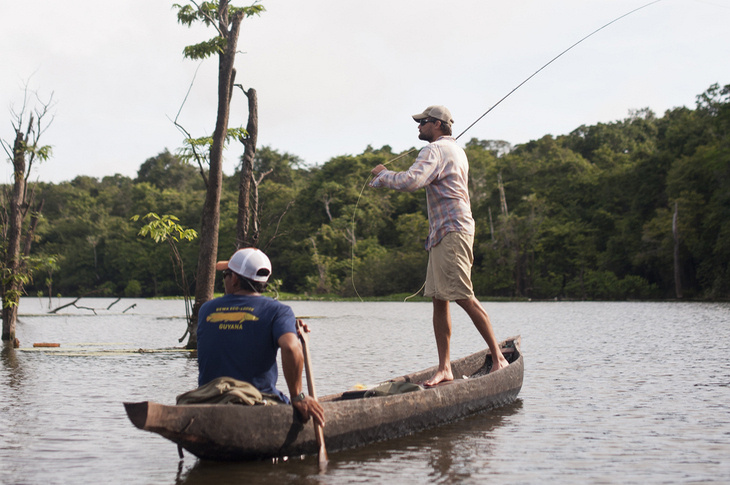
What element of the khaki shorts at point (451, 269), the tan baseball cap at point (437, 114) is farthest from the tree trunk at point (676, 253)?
the khaki shorts at point (451, 269)

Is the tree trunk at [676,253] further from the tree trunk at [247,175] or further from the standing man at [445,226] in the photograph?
the standing man at [445,226]

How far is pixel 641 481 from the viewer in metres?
5.07

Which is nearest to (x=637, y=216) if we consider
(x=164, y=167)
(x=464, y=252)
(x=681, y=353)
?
(x=681, y=353)

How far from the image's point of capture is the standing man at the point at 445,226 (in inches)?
293

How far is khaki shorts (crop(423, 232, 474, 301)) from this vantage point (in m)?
7.42

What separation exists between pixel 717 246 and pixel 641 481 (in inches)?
1845

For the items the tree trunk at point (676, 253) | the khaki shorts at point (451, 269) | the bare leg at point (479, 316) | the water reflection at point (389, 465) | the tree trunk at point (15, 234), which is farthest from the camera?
the tree trunk at point (676, 253)

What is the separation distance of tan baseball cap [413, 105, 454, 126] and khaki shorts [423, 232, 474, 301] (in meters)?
1.12

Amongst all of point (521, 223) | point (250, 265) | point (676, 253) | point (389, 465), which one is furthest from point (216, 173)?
point (521, 223)

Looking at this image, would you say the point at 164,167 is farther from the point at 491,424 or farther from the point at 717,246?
the point at 491,424

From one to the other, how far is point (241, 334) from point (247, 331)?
48 millimetres

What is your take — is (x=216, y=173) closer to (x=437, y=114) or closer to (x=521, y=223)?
(x=437, y=114)

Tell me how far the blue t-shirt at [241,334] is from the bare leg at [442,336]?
8.47 feet

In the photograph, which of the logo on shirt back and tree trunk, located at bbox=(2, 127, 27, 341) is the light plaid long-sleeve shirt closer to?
the logo on shirt back
